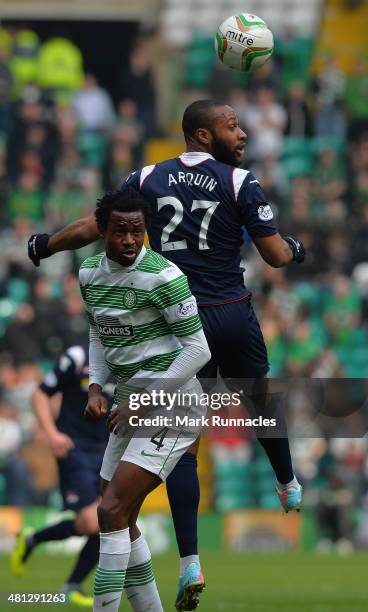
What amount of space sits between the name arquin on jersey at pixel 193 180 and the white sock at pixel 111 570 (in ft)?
6.75

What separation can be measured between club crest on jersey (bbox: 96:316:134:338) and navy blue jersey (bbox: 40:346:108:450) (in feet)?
12.1

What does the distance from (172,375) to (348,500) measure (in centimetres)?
1224

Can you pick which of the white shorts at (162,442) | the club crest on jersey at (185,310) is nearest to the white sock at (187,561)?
the white shorts at (162,442)

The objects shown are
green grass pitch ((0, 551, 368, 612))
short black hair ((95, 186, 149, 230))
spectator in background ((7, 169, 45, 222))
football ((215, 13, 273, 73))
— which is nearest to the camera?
short black hair ((95, 186, 149, 230))

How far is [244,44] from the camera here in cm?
966

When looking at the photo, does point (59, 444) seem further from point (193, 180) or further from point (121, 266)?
point (121, 266)

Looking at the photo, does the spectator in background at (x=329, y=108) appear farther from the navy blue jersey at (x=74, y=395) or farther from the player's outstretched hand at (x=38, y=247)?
the player's outstretched hand at (x=38, y=247)

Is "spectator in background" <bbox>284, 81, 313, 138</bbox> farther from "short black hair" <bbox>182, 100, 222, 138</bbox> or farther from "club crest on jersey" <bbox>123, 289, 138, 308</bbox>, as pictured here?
"club crest on jersey" <bbox>123, 289, 138, 308</bbox>

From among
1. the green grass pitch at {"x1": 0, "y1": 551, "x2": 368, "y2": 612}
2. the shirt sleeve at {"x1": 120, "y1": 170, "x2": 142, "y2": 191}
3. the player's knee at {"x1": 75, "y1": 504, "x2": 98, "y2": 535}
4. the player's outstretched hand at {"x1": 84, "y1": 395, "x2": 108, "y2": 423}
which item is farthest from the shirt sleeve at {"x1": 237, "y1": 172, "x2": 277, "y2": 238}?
the player's knee at {"x1": 75, "y1": 504, "x2": 98, "y2": 535}

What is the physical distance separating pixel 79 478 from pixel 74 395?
68cm

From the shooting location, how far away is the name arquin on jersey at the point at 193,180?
359 inches

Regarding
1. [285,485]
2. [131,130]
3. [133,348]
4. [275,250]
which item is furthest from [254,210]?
[131,130]

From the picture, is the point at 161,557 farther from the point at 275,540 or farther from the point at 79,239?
the point at 79,239

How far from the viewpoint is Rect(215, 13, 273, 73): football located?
31.7 ft
